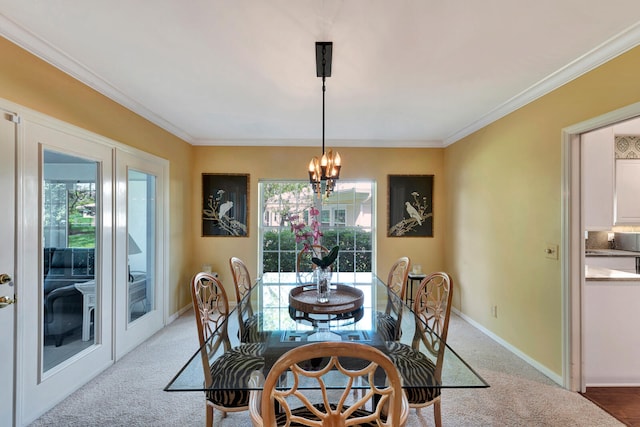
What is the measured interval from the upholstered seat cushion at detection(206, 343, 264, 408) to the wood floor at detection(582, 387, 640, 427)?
99.1 inches

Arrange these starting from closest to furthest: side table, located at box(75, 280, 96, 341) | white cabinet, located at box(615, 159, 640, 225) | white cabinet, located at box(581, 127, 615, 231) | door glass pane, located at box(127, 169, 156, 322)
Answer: side table, located at box(75, 280, 96, 341), white cabinet, located at box(581, 127, 615, 231), door glass pane, located at box(127, 169, 156, 322), white cabinet, located at box(615, 159, 640, 225)

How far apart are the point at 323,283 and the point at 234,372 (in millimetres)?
995

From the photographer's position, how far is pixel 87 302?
7.71ft

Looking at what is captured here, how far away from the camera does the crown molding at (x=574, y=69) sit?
5.69ft

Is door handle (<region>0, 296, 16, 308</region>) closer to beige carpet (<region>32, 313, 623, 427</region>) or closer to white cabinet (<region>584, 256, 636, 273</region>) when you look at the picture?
beige carpet (<region>32, 313, 623, 427</region>)

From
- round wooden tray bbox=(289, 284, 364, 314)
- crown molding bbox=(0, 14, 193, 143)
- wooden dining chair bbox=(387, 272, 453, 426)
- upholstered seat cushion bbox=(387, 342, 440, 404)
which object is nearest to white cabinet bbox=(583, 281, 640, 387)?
wooden dining chair bbox=(387, 272, 453, 426)

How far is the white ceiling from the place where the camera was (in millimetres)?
1525

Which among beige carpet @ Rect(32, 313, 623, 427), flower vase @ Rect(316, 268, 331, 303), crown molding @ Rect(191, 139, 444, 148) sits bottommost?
beige carpet @ Rect(32, 313, 623, 427)

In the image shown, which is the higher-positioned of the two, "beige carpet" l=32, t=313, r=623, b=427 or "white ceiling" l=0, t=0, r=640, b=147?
"white ceiling" l=0, t=0, r=640, b=147

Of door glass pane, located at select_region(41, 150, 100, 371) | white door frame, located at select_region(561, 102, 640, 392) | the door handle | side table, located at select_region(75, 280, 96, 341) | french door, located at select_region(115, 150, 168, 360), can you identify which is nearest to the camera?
the door handle

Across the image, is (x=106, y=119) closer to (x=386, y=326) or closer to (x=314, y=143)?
(x=314, y=143)

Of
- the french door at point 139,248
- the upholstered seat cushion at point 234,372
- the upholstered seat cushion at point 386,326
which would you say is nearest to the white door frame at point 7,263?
the french door at point 139,248

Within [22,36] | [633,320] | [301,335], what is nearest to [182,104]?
[22,36]

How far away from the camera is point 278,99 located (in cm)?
269
